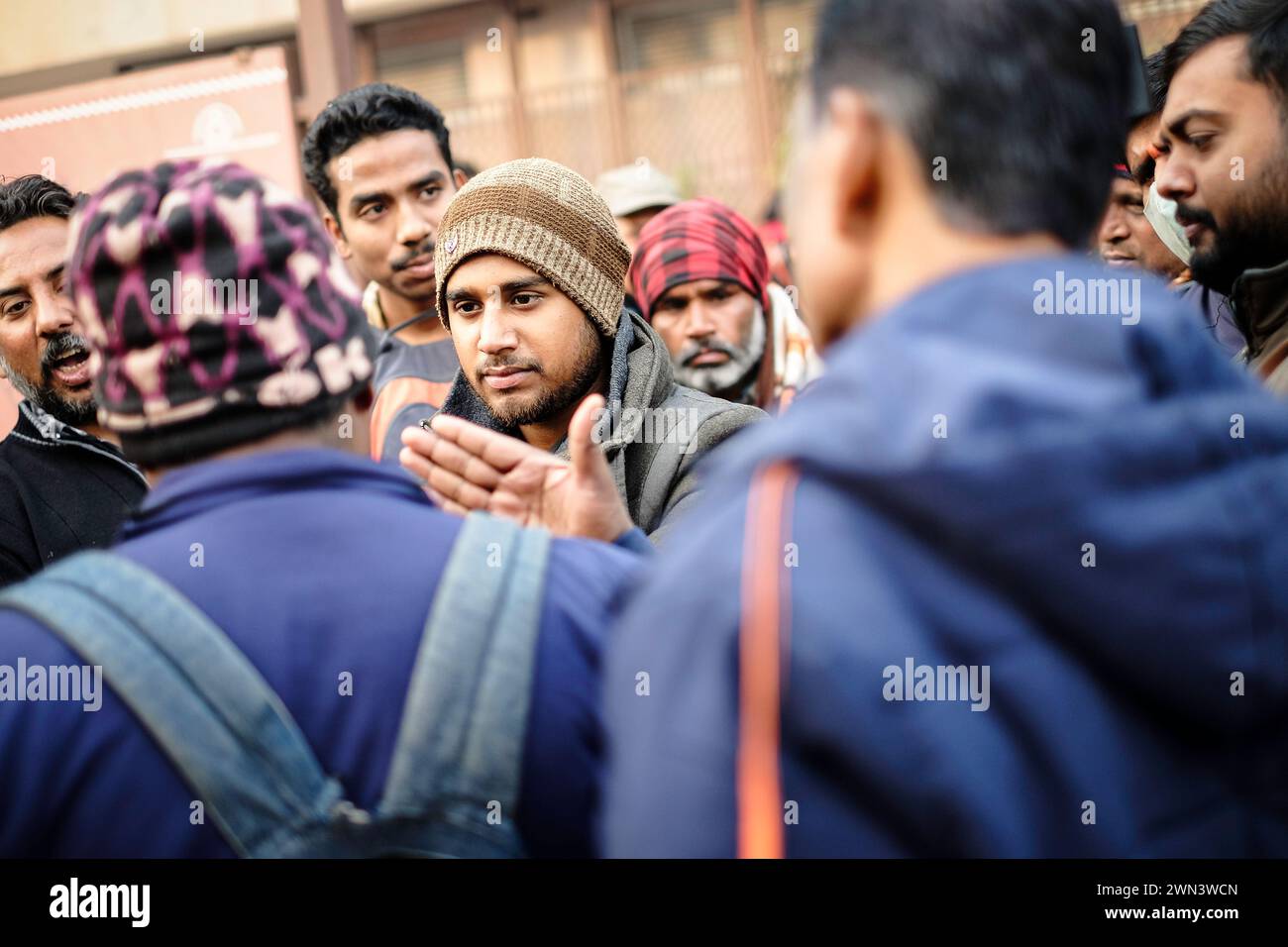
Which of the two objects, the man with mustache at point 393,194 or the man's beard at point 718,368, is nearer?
the man with mustache at point 393,194

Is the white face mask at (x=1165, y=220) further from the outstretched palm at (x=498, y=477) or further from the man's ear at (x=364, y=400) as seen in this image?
the man's ear at (x=364, y=400)

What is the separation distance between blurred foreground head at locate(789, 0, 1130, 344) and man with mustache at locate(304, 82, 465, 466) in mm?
2718

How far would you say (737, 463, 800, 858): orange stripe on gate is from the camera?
98cm

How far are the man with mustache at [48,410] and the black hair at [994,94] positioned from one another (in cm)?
234

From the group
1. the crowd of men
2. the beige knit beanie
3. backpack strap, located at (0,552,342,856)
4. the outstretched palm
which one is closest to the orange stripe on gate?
the crowd of men

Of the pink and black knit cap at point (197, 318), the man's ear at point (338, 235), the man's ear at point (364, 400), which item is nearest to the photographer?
the pink and black knit cap at point (197, 318)

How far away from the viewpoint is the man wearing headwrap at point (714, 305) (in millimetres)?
4211

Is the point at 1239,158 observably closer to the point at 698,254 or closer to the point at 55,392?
the point at 698,254

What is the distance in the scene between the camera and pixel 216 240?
1452mm

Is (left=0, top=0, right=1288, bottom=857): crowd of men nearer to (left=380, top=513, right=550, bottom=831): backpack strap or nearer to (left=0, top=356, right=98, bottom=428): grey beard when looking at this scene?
(left=380, top=513, right=550, bottom=831): backpack strap

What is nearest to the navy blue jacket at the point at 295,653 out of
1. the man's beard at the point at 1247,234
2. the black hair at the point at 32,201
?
the man's beard at the point at 1247,234
